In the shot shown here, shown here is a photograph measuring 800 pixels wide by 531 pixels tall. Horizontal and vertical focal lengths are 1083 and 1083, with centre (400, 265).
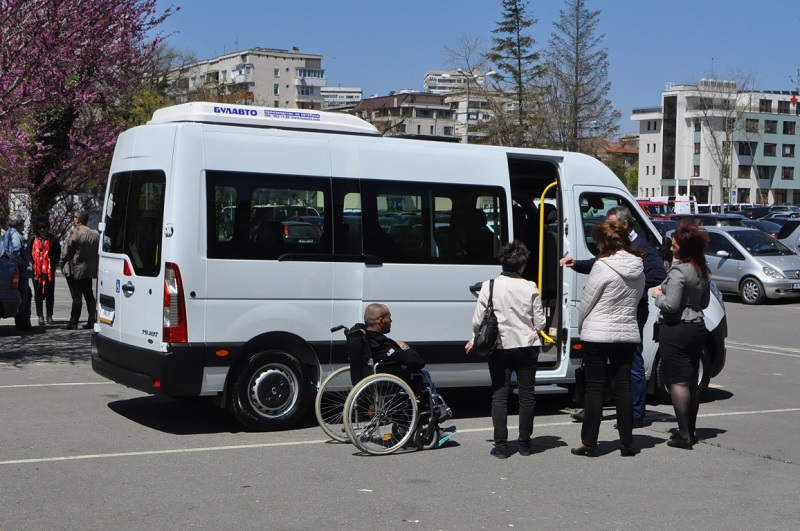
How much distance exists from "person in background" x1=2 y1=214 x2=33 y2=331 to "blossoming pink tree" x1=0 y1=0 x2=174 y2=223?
1.59 m

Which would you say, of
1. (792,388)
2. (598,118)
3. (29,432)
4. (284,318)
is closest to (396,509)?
(284,318)

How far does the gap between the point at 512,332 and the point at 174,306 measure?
2616 mm

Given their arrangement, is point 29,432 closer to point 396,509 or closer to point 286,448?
point 286,448

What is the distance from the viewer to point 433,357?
9.42 m

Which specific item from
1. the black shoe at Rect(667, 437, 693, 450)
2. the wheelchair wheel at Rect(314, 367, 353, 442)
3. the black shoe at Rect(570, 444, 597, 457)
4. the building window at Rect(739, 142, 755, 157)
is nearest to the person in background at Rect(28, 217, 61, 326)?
the wheelchair wheel at Rect(314, 367, 353, 442)

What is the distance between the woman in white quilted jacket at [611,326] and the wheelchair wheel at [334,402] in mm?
1859

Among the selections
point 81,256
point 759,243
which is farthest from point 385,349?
point 759,243

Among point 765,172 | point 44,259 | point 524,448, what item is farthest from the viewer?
point 765,172

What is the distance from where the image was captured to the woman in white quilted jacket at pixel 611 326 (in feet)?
26.0

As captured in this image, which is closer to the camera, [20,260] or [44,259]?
[20,260]

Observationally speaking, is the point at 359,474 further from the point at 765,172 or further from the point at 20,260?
the point at 765,172

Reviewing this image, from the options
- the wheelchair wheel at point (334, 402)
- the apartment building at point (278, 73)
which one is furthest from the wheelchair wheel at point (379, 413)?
the apartment building at point (278, 73)

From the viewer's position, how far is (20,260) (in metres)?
16.0

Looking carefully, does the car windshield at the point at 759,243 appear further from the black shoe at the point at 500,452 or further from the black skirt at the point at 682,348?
the black shoe at the point at 500,452
